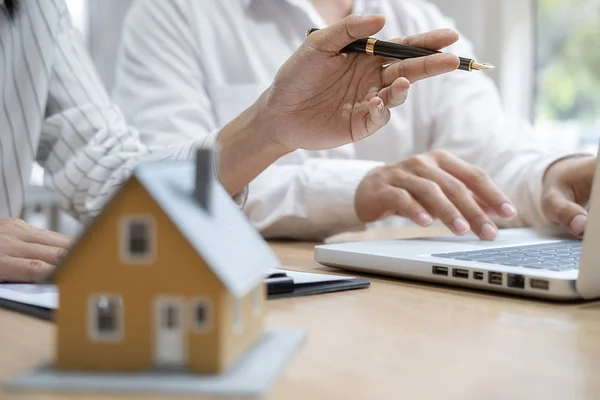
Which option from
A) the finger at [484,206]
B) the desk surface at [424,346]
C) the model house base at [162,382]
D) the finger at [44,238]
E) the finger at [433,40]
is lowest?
the desk surface at [424,346]

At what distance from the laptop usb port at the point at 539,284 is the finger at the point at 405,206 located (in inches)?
12.2

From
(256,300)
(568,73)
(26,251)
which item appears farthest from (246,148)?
(568,73)

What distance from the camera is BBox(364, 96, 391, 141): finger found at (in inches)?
30.2

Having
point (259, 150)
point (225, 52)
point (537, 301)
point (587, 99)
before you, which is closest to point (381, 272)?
point (537, 301)

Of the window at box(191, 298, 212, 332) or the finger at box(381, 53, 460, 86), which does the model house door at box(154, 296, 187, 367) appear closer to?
the window at box(191, 298, 212, 332)

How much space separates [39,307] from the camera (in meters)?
0.53

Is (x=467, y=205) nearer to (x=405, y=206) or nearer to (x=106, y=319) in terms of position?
(x=405, y=206)

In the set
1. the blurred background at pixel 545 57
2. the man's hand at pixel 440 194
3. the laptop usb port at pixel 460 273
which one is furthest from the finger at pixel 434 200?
the blurred background at pixel 545 57

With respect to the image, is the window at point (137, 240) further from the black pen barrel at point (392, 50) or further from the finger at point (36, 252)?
the black pen barrel at point (392, 50)

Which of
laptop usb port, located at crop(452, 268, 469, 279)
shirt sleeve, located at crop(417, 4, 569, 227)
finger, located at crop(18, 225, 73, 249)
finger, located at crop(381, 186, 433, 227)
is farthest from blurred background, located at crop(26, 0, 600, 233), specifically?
finger, located at crop(18, 225, 73, 249)

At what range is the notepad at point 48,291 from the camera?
531 millimetres

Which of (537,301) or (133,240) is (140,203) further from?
(537,301)

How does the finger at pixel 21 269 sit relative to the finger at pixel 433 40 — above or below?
below

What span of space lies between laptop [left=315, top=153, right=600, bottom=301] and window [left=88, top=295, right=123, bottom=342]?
36 centimetres
